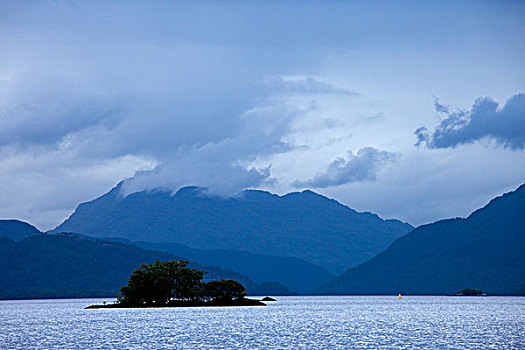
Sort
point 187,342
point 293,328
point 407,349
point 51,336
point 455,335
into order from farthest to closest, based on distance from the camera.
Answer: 1. point 293,328
2. point 51,336
3. point 455,335
4. point 187,342
5. point 407,349

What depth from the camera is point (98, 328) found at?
160m

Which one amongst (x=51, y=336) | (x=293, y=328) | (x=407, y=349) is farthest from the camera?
(x=293, y=328)

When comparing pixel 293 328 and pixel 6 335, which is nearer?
pixel 6 335

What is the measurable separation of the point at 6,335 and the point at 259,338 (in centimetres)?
5104

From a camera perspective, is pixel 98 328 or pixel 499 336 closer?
pixel 499 336

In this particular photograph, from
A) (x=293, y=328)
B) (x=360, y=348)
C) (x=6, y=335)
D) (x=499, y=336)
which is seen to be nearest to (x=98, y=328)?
(x=6, y=335)

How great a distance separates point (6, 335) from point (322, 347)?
6698 cm

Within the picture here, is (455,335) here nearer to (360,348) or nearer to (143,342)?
(360,348)

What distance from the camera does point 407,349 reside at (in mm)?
102812

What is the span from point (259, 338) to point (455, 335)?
3396 cm

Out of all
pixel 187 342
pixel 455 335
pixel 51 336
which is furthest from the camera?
pixel 51 336

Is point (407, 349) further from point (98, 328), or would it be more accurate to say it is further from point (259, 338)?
point (98, 328)

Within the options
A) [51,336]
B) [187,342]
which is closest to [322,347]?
[187,342]

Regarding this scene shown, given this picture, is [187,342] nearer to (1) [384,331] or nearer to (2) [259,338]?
(2) [259,338]
